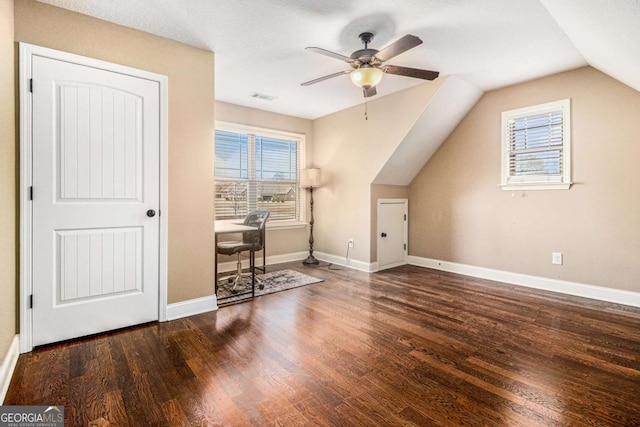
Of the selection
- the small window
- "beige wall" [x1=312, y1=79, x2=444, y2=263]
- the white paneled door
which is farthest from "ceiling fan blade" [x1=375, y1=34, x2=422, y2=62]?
the small window

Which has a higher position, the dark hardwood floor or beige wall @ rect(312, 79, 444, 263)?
beige wall @ rect(312, 79, 444, 263)

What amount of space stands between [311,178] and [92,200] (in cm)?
323

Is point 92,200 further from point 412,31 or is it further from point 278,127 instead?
point 278,127

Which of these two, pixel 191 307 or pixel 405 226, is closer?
pixel 191 307

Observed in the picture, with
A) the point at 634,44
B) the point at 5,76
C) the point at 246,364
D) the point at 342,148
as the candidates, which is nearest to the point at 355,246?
the point at 342,148

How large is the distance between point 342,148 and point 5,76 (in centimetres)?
391

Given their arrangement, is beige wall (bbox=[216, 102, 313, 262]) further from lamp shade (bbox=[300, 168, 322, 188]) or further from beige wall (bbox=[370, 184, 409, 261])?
beige wall (bbox=[370, 184, 409, 261])

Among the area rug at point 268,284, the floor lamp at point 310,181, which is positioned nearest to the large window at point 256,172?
the floor lamp at point 310,181

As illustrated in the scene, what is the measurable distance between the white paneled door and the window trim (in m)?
1.94

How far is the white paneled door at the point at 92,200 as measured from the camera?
224 centimetres

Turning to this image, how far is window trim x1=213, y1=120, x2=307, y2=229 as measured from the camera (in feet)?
15.2

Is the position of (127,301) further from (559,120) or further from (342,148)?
(559,120)

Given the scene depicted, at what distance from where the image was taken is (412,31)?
8.78 ft

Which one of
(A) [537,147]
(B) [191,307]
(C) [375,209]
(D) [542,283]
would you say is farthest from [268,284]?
(A) [537,147]
